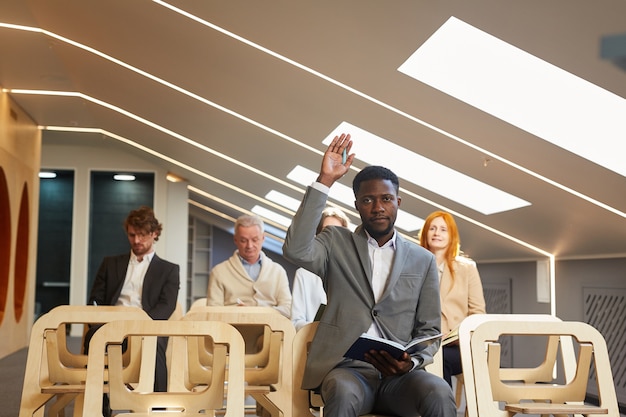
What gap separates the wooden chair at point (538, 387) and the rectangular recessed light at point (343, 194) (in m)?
5.55

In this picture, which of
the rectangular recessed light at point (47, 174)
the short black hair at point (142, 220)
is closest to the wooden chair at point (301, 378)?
the short black hair at point (142, 220)

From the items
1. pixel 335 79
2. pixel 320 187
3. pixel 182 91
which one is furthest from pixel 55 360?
pixel 182 91

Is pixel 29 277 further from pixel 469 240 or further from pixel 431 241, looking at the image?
pixel 431 241

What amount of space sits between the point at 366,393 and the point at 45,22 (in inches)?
195

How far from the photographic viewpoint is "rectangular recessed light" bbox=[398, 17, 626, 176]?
433cm

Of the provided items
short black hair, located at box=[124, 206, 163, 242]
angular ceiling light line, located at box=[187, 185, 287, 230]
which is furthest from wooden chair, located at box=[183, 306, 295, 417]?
→ angular ceiling light line, located at box=[187, 185, 287, 230]

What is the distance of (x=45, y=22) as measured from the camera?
21.3ft

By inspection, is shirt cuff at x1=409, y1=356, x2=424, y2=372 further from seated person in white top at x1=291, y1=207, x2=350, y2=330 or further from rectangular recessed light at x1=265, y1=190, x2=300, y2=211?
rectangular recessed light at x1=265, y1=190, x2=300, y2=211

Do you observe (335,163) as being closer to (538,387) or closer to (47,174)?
(538,387)

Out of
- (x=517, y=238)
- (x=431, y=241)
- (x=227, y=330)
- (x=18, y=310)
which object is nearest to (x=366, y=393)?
(x=227, y=330)

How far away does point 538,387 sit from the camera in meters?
2.81

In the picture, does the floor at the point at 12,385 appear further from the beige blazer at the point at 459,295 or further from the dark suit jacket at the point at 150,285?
the beige blazer at the point at 459,295

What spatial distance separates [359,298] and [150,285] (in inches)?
86.5

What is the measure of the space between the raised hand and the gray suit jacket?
21 cm
